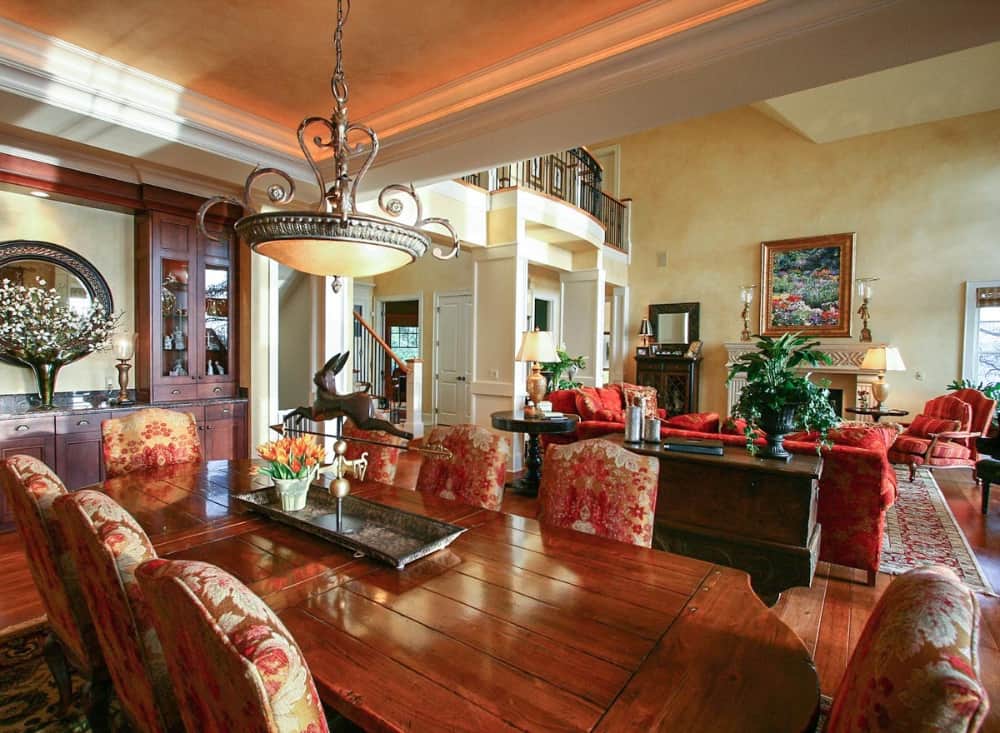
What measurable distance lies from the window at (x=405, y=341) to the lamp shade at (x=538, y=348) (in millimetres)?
4763

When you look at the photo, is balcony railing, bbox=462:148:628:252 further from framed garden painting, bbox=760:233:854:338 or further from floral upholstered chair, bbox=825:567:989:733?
floral upholstered chair, bbox=825:567:989:733

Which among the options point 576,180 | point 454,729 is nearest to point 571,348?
point 576,180

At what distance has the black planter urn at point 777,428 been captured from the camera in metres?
2.86

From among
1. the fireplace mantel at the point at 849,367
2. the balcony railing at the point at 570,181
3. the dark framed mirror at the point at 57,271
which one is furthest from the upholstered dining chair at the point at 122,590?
the fireplace mantel at the point at 849,367

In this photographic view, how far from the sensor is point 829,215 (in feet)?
25.4

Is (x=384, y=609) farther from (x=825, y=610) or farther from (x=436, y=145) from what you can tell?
(x=436, y=145)

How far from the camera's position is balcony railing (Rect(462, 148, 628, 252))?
6.06 metres

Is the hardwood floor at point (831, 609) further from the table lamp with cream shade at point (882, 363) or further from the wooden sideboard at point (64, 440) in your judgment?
the table lamp with cream shade at point (882, 363)

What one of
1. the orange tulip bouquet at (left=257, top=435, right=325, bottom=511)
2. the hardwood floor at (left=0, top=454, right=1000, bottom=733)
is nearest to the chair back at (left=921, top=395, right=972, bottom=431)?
the hardwood floor at (left=0, top=454, right=1000, bottom=733)

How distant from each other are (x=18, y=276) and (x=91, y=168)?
0.92 metres

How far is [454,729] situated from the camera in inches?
33.4

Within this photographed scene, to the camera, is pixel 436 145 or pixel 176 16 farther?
pixel 436 145

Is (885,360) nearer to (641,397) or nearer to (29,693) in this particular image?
(641,397)

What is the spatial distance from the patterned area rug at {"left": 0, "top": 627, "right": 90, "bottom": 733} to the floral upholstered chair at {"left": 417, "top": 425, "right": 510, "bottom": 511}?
1.45m
